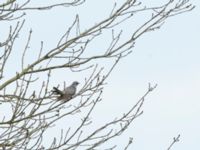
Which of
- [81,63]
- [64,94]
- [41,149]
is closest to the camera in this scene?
[41,149]

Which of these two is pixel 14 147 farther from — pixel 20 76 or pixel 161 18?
pixel 161 18

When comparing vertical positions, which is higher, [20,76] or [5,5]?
[5,5]

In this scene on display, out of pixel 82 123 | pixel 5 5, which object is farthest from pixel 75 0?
pixel 82 123

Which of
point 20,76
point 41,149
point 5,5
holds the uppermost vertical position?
point 5,5

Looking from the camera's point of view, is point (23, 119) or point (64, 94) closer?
point (23, 119)

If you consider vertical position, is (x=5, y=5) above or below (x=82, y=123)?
above

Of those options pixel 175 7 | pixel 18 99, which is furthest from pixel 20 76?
pixel 175 7

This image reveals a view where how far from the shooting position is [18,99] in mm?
11844

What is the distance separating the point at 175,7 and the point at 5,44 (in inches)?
84.7

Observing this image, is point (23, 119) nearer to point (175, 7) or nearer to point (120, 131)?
point (120, 131)

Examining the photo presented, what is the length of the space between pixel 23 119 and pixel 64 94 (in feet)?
6.29

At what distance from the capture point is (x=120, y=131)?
1201 centimetres

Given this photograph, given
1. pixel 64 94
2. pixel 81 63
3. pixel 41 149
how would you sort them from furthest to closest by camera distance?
1. pixel 64 94
2. pixel 81 63
3. pixel 41 149

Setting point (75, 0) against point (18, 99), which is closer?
point (18, 99)
